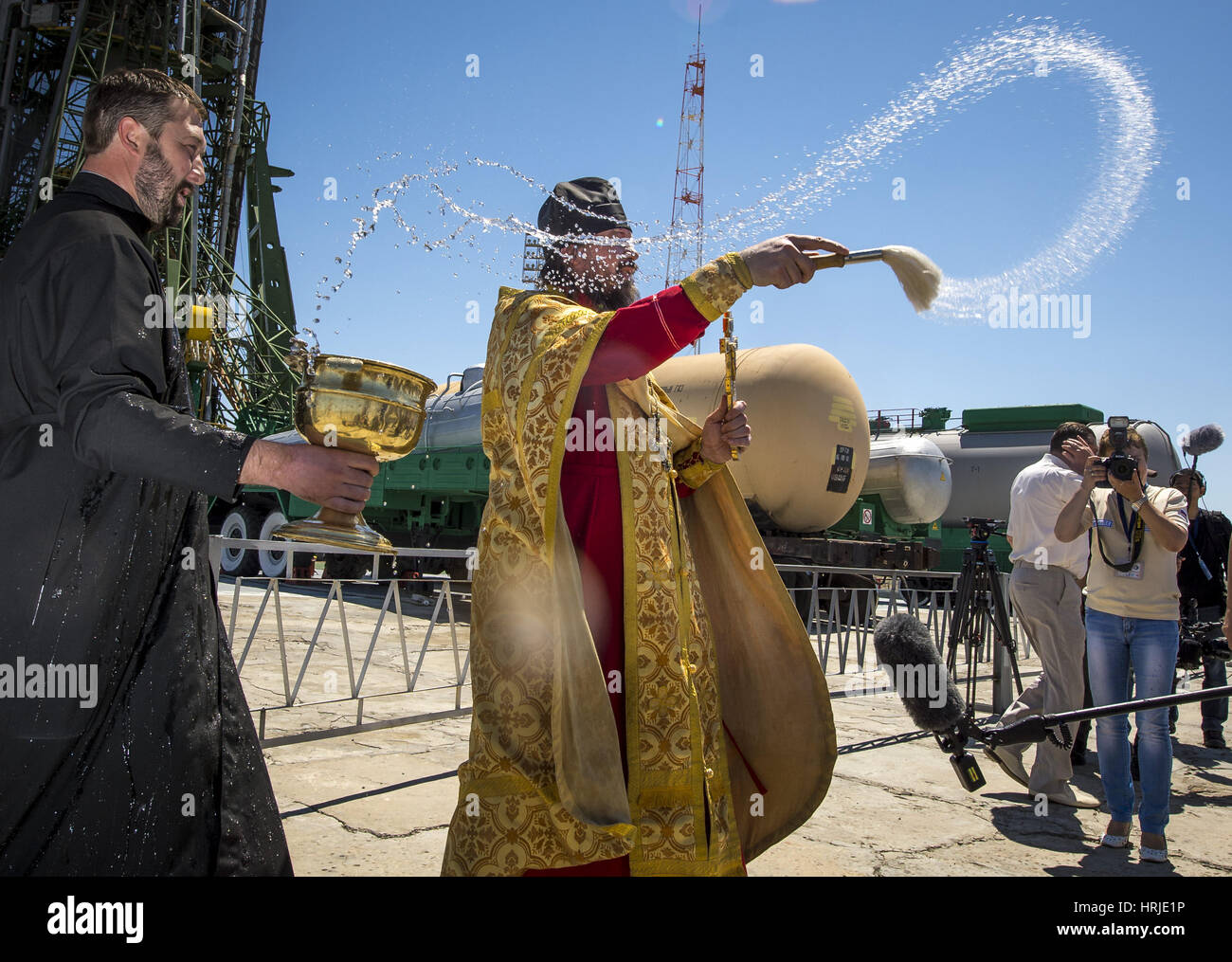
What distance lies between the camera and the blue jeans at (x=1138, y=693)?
3604 millimetres

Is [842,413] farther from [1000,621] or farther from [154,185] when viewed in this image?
[154,185]

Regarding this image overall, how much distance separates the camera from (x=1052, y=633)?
182 inches

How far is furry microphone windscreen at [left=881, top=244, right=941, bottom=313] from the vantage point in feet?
6.06

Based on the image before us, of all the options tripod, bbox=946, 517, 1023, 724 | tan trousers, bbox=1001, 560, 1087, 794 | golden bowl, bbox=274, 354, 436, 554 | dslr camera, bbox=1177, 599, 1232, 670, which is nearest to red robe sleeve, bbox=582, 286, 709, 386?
golden bowl, bbox=274, 354, 436, 554

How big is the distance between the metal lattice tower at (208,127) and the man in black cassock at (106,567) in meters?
15.4

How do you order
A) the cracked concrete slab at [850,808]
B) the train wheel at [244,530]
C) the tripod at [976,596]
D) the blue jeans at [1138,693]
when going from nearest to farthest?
the cracked concrete slab at [850,808], the blue jeans at [1138,693], the tripod at [976,596], the train wheel at [244,530]

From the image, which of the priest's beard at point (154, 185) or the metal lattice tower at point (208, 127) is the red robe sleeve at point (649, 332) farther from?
the metal lattice tower at point (208, 127)

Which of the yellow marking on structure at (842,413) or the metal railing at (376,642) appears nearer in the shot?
the metal railing at (376,642)

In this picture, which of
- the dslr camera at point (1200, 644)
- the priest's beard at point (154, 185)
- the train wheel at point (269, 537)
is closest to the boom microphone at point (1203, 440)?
the dslr camera at point (1200, 644)

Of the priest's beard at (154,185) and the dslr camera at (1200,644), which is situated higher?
the priest's beard at (154,185)

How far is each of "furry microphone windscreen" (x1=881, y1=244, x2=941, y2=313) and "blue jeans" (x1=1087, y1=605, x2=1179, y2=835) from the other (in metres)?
2.59

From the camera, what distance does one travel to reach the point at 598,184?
8.37 ft
